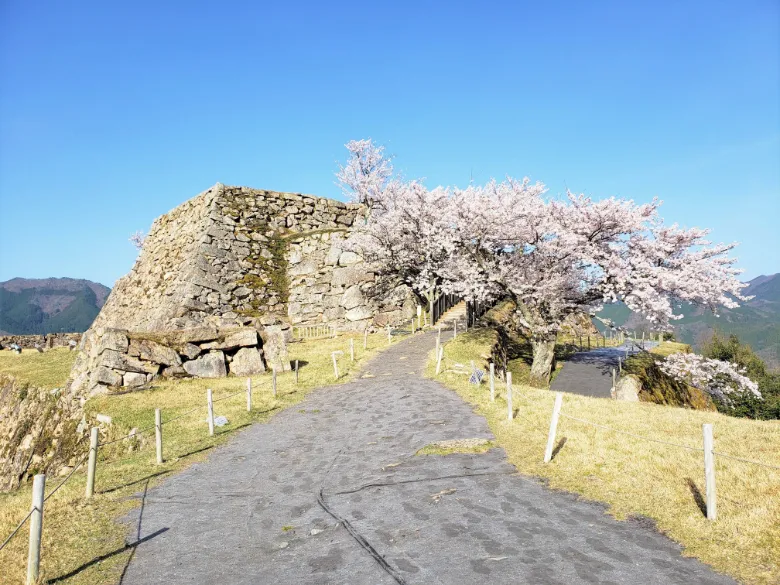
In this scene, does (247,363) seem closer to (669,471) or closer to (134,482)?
(134,482)

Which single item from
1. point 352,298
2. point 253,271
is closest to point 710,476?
point 352,298

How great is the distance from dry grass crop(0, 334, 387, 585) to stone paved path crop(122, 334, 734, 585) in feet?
1.89

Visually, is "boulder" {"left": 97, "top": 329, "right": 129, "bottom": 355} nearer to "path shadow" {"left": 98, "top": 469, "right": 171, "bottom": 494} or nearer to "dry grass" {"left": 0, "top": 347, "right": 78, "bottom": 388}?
"dry grass" {"left": 0, "top": 347, "right": 78, "bottom": 388}

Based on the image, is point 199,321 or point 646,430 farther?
point 199,321

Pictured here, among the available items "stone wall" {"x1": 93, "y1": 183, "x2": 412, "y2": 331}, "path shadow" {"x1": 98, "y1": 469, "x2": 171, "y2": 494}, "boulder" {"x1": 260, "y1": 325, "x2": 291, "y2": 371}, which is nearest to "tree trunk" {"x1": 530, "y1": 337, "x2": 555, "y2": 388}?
"boulder" {"x1": 260, "y1": 325, "x2": 291, "y2": 371}

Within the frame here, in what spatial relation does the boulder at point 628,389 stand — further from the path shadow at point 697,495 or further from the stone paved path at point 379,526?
the path shadow at point 697,495

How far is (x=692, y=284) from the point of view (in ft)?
76.6

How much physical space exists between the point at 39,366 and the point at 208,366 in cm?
1929

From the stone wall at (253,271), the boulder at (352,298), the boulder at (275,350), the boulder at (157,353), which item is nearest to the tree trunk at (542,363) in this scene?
the boulder at (275,350)

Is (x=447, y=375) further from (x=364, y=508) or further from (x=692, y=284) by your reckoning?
(x=364, y=508)

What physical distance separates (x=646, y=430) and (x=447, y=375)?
10.5m

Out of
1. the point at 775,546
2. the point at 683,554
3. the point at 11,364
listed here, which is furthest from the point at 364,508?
the point at 11,364

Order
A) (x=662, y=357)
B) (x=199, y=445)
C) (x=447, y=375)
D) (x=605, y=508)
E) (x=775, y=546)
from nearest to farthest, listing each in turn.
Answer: (x=775, y=546) < (x=605, y=508) < (x=199, y=445) < (x=447, y=375) < (x=662, y=357)

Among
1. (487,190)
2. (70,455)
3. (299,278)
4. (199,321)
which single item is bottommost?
(70,455)
